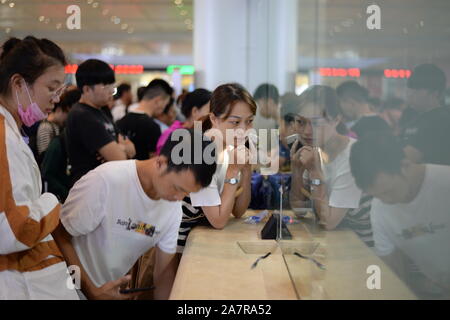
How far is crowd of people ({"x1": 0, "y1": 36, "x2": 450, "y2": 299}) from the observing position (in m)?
0.85

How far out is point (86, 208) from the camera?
1.60m

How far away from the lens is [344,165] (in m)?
1.07

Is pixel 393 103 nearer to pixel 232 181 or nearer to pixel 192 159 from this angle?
pixel 192 159

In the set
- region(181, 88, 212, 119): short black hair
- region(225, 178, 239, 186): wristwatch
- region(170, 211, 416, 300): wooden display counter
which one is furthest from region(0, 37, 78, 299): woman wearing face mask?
region(181, 88, 212, 119): short black hair

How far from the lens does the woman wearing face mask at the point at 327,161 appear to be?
1048 mm

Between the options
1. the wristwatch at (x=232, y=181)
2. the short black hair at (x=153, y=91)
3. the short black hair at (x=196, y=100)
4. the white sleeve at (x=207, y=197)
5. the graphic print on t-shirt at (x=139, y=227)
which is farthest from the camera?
the short black hair at (x=153, y=91)

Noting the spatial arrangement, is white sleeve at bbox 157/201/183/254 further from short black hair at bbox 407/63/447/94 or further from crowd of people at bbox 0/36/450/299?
short black hair at bbox 407/63/447/94

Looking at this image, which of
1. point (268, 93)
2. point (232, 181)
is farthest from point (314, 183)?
point (268, 93)

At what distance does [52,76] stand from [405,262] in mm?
1043

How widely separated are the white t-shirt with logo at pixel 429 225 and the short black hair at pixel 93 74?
6.95 feet

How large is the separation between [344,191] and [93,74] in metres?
1.96

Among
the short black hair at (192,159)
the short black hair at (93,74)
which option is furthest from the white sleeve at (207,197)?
the short black hair at (93,74)

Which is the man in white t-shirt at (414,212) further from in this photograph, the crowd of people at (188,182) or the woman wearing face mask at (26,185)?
the woman wearing face mask at (26,185)
